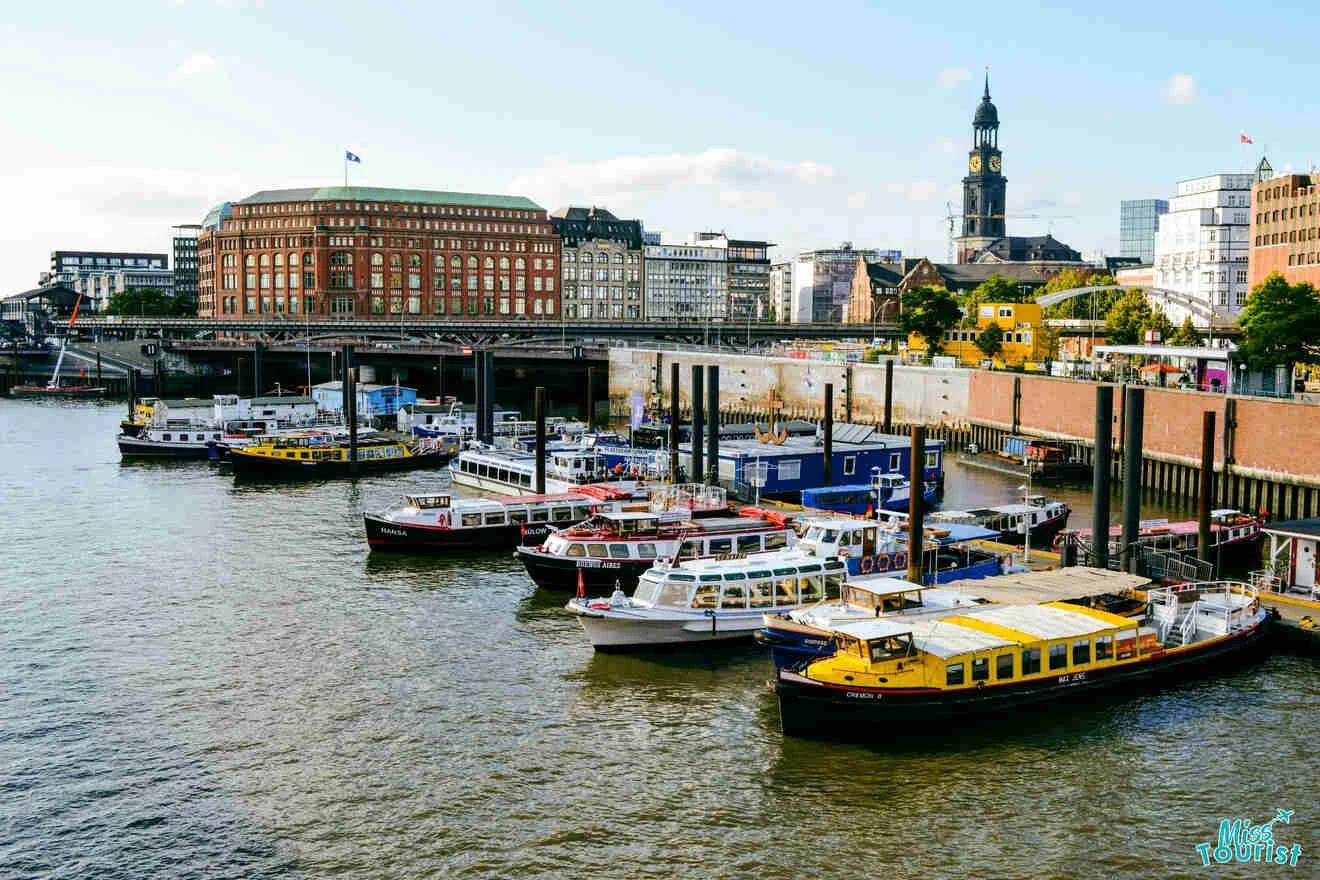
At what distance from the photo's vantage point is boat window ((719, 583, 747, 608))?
135ft

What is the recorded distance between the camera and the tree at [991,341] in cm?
13462

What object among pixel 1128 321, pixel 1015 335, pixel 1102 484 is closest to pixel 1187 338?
pixel 1128 321

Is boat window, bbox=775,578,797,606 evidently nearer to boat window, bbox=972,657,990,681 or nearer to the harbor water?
the harbor water

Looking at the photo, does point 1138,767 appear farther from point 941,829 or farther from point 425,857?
point 425,857

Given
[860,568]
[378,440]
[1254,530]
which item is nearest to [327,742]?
[860,568]

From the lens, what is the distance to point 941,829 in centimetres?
2847

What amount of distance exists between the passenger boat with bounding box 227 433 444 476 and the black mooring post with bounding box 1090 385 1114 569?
54.4 meters

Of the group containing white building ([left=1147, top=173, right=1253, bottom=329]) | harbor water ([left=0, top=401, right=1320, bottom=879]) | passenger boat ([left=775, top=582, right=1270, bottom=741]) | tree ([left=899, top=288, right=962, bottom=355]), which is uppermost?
white building ([left=1147, top=173, right=1253, bottom=329])

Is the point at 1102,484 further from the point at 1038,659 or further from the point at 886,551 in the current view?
the point at 1038,659

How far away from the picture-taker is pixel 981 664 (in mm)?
33875

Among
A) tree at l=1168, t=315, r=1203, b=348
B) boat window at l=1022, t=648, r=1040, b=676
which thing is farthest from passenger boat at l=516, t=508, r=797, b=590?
tree at l=1168, t=315, r=1203, b=348

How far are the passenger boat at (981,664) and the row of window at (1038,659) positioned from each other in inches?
1.1

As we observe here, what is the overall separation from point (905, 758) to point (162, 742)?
20014 mm

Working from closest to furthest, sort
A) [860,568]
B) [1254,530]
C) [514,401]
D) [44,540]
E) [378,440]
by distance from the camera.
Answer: [860,568], [1254,530], [44,540], [378,440], [514,401]
